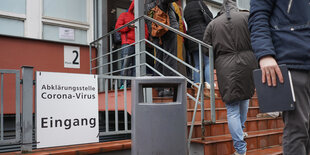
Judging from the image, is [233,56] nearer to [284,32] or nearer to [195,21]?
[284,32]

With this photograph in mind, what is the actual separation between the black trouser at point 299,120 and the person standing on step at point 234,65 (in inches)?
57.3

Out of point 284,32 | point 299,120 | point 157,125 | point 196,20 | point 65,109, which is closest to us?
point 299,120

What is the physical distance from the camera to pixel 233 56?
10.1 ft

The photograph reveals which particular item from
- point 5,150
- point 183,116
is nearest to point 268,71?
point 183,116

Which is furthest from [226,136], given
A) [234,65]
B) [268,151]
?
[234,65]

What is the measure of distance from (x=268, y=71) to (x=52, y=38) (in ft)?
15.3

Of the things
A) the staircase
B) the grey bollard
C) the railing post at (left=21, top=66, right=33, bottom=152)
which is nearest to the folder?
the grey bollard

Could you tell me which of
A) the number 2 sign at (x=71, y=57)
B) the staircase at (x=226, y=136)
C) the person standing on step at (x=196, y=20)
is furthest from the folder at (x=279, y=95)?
the number 2 sign at (x=71, y=57)

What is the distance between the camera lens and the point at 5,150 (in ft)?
9.96

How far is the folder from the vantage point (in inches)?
57.9

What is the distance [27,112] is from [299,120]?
7.97 feet

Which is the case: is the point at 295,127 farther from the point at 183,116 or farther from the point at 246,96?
the point at 246,96

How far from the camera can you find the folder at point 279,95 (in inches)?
57.9

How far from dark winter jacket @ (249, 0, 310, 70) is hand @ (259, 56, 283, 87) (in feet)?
0.11
